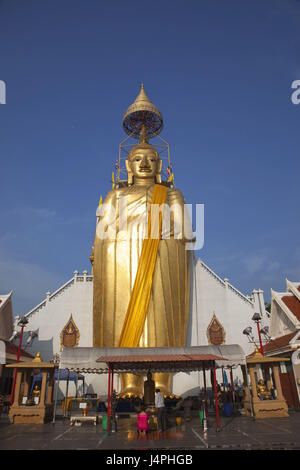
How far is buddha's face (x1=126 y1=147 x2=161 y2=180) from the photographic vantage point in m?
17.9

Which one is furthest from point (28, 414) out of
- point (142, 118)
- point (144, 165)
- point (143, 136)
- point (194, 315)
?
point (142, 118)

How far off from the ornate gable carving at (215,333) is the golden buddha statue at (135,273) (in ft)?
9.76

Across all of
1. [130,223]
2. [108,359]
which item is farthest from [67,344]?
[108,359]

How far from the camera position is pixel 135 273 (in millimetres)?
14977

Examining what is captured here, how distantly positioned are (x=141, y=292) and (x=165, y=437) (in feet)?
24.8

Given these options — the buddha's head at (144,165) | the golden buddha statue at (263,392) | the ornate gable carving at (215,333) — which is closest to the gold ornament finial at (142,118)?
the buddha's head at (144,165)

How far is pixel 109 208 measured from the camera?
16.7 m

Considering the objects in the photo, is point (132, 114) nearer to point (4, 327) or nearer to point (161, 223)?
point (161, 223)

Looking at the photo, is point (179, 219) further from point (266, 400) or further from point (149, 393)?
point (266, 400)

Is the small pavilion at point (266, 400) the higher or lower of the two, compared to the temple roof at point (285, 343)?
lower

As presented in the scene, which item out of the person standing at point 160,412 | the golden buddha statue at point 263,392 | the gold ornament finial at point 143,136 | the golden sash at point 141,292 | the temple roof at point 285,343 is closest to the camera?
the person standing at point 160,412

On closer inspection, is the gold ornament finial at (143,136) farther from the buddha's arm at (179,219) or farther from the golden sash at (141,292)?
the golden sash at (141,292)

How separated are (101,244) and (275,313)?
26.4 feet

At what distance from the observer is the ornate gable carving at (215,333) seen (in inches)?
676
